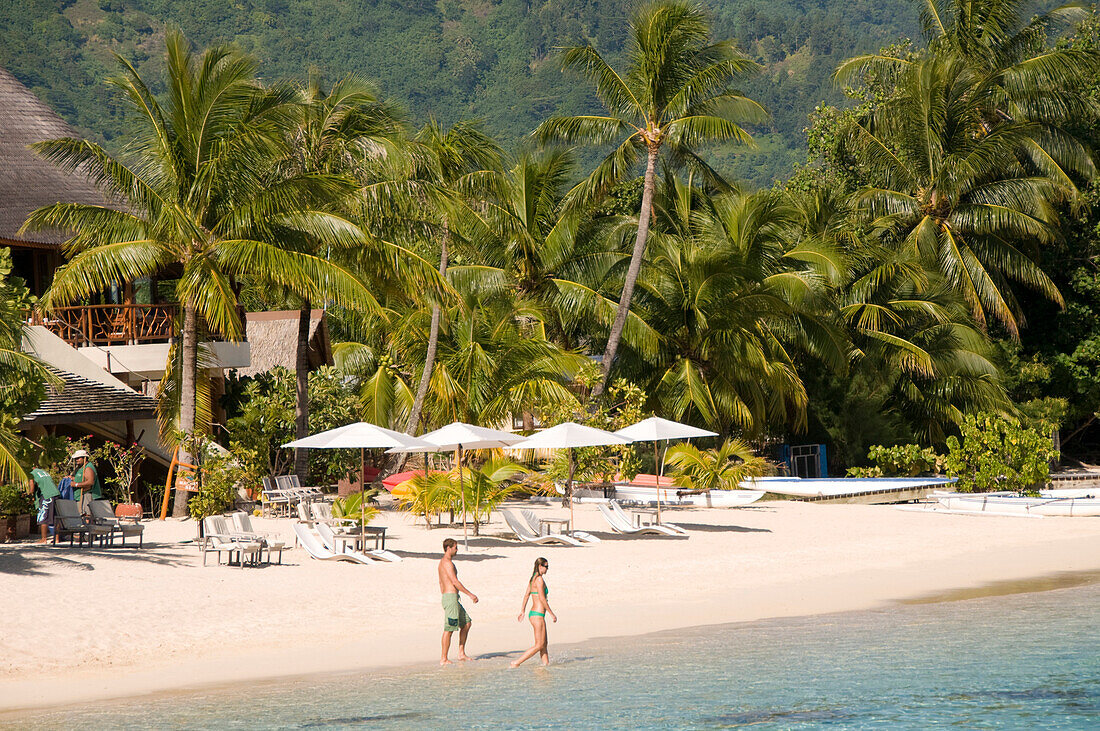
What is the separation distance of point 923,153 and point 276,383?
1605 cm

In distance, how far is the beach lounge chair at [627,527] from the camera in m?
18.7

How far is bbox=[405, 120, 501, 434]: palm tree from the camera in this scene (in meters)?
23.3

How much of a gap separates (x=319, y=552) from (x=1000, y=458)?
1534 centimetres

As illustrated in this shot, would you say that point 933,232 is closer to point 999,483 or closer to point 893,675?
point 999,483

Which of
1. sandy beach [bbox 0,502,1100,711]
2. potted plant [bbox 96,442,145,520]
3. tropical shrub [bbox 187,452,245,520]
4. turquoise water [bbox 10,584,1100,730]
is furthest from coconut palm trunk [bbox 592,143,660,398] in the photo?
turquoise water [bbox 10,584,1100,730]

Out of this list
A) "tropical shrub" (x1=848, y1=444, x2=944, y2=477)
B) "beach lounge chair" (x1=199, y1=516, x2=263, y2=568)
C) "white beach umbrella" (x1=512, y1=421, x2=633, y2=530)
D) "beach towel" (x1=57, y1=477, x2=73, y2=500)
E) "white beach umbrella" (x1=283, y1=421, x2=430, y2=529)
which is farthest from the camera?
"tropical shrub" (x1=848, y1=444, x2=944, y2=477)

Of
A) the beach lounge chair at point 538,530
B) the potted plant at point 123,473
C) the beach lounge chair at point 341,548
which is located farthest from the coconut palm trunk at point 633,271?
the beach lounge chair at point 341,548

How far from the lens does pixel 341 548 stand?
15.6 m

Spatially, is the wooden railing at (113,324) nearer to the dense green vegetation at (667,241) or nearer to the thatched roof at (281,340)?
the dense green vegetation at (667,241)

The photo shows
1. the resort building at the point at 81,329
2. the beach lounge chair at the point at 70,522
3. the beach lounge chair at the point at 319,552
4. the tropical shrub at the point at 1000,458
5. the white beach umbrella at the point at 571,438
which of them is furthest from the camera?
the tropical shrub at the point at 1000,458

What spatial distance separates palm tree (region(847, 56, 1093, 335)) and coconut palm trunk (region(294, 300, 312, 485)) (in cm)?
1406

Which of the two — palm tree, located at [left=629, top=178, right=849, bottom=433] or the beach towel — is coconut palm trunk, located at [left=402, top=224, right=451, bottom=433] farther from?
the beach towel

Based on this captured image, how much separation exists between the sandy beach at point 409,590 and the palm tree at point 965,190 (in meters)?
9.21

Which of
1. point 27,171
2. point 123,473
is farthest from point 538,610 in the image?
point 27,171
